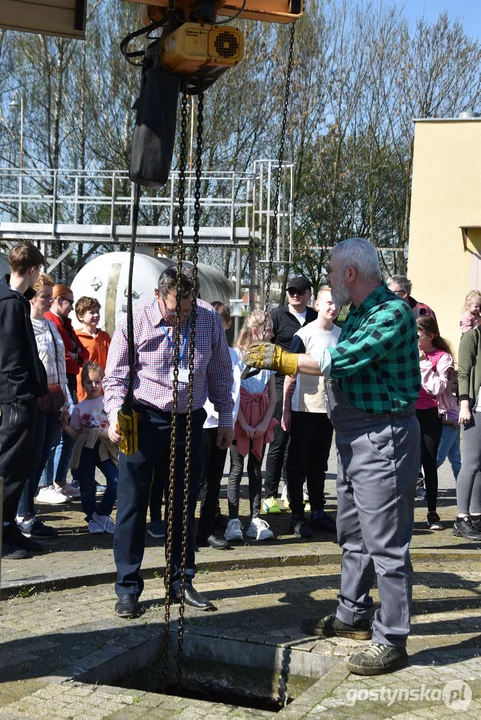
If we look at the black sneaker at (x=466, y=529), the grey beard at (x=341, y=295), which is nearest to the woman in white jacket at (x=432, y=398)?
the black sneaker at (x=466, y=529)

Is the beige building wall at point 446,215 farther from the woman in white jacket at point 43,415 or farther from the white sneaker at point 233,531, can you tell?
the white sneaker at point 233,531

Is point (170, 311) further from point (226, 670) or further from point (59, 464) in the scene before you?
point (59, 464)

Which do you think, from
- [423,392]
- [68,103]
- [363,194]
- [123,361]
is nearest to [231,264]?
[363,194]

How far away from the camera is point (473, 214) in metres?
22.8

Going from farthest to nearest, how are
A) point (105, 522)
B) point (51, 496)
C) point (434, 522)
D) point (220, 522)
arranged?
1. point (51, 496)
2. point (434, 522)
3. point (220, 522)
4. point (105, 522)

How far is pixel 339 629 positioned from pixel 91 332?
596 centimetres

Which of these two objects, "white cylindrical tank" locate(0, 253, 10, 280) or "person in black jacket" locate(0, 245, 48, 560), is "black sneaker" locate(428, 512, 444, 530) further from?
"white cylindrical tank" locate(0, 253, 10, 280)

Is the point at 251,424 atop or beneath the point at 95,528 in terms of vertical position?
atop

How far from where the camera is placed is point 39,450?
8.26 m

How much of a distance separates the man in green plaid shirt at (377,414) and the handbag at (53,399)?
3.26 m

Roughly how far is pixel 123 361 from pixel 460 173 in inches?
724

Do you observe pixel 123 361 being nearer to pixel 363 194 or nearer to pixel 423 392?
pixel 423 392

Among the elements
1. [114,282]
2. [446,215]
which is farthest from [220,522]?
[446,215]

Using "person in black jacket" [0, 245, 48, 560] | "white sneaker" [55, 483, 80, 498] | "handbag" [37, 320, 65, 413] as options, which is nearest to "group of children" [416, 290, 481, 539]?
"handbag" [37, 320, 65, 413]
